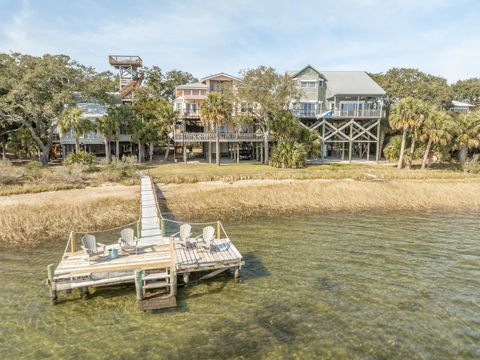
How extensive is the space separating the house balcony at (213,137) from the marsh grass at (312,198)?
15.5 meters

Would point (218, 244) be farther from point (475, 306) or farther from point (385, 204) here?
point (385, 204)

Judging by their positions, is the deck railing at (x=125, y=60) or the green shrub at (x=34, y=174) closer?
the green shrub at (x=34, y=174)

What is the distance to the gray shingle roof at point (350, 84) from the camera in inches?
1900

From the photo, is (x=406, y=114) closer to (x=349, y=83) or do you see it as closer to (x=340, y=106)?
(x=340, y=106)

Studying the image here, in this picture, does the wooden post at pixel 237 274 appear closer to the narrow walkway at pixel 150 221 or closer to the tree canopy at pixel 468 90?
the narrow walkway at pixel 150 221

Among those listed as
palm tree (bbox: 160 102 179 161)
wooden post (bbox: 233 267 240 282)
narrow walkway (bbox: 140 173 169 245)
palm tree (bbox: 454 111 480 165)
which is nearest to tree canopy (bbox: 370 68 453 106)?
palm tree (bbox: 454 111 480 165)

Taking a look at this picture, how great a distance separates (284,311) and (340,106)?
41799 millimetres

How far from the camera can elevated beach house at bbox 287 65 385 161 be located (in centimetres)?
4800

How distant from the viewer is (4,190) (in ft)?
88.3

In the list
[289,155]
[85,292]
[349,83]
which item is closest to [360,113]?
[349,83]

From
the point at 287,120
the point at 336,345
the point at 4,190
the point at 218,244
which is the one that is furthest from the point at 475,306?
the point at 287,120

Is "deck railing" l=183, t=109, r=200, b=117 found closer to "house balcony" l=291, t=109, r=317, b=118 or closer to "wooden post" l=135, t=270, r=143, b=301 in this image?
"house balcony" l=291, t=109, r=317, b=118

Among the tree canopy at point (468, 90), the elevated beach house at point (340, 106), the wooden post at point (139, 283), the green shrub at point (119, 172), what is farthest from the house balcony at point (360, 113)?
the wooden post at point (139, 283)

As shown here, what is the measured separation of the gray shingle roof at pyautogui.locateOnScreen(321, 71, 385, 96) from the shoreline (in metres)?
19.1
